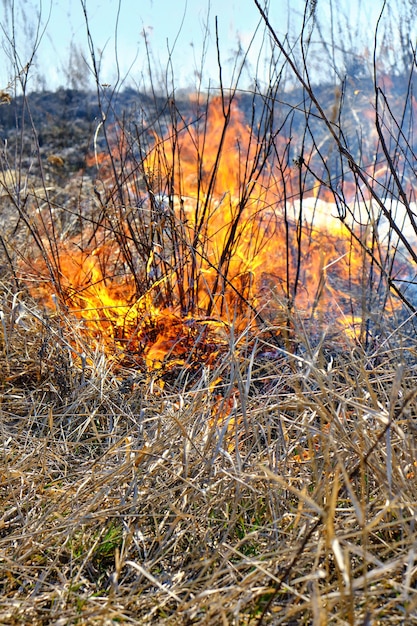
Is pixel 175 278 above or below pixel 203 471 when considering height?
above

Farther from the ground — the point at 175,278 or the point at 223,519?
the point at 175,278

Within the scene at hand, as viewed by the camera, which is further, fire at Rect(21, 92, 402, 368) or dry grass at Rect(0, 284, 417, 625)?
fire at Rect(21, 92, 402, 368)

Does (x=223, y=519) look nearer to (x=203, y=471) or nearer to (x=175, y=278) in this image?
(x=203, y=471)

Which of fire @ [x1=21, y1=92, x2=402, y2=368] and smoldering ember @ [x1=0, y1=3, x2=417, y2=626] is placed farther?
fire @ [x1=21, y1=92, x2=402, y2=368]

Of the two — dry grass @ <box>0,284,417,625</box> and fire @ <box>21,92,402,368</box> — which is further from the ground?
fire @ <box>21,92,402,368</box>

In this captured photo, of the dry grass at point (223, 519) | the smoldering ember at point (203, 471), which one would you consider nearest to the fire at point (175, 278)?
the smoldering ember at point (203, 471)

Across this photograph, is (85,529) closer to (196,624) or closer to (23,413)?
(196,624)

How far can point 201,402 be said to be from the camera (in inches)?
69.3

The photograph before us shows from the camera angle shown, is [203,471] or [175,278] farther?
[175,278]

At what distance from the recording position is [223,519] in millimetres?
1376

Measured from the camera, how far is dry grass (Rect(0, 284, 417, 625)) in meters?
1.04

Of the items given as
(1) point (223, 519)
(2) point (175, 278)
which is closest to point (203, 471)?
(1) point (223, 519)

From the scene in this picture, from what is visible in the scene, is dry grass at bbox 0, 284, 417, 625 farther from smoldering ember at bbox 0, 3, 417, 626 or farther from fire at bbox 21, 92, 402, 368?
fire at bbox 21, 92, 402, 368

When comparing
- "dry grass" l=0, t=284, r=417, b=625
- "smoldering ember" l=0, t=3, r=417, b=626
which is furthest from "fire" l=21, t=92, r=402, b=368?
"dry grass" l=0, t=284, r=417, b=625
